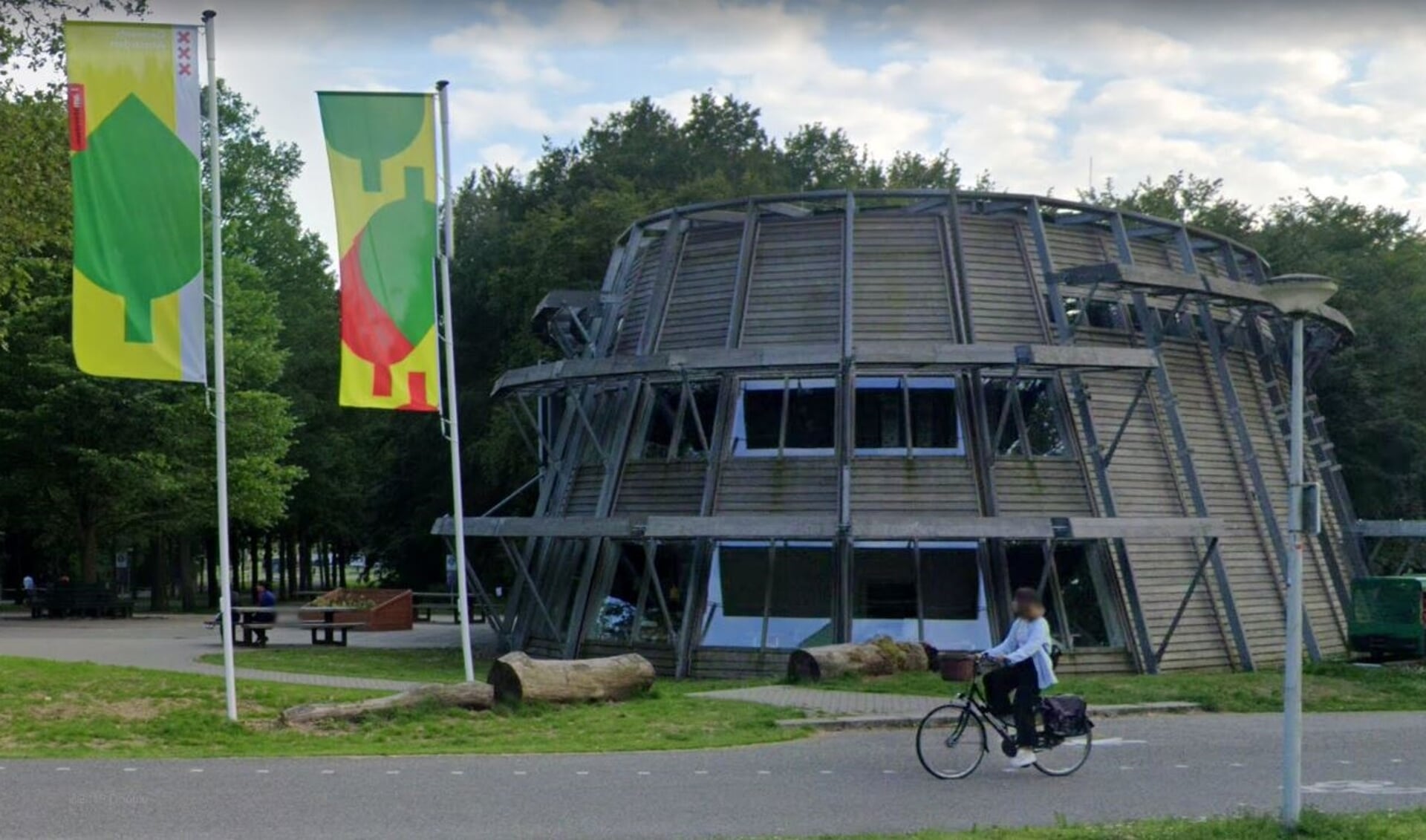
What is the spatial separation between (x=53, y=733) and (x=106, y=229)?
556 cm

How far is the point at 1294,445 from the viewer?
12.1 metres

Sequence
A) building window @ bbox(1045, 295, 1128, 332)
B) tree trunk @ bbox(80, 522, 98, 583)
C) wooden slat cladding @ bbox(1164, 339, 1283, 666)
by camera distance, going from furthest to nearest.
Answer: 1. tree trunk @ bbox(80, 522, 98, 583)
2. building window @ bbox(1045, 295, 1128, 332)
3. wooden slat cladding @ bbox(1164, 339, 1283, 666)

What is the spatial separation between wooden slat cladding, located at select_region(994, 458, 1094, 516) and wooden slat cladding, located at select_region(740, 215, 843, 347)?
391 cm

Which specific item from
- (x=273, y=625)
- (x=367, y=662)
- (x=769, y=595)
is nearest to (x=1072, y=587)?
(x=769, y=595)

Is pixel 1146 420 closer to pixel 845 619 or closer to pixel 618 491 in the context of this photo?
pixel 845 619

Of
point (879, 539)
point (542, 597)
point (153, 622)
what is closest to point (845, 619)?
point (879, 539)

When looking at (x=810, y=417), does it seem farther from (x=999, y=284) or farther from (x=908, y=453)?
(x=999, y=284)

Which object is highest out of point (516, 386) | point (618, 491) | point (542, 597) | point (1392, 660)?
point (516, 386)

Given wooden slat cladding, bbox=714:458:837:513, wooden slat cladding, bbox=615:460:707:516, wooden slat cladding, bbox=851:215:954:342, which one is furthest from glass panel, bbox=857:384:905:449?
wooden slat cladding, bbox=615:460:707:516

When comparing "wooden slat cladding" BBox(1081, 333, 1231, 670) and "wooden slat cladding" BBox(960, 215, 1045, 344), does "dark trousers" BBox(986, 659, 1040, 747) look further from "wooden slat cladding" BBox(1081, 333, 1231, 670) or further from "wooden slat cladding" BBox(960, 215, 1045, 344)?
"wooden slat cladding" BBox(960, 215, 1045, 344)

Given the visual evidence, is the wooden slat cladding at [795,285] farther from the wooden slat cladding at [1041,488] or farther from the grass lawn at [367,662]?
the grass lawn at [367,662]

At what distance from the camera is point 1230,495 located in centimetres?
2975

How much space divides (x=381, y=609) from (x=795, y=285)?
18.7 meters

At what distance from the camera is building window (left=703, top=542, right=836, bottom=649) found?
86.4ft
